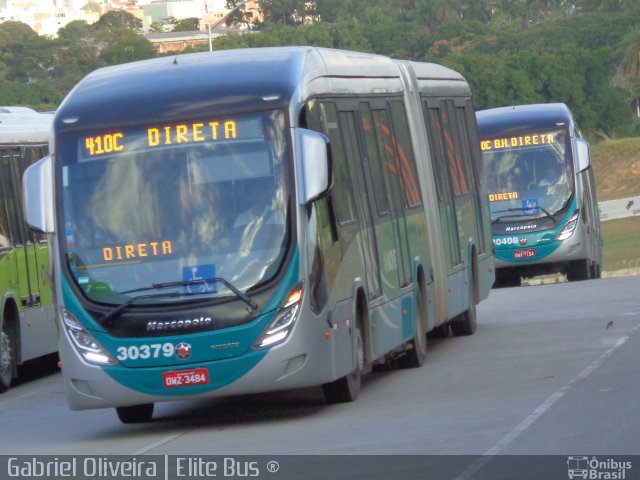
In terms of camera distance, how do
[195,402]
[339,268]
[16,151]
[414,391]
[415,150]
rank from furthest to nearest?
1. [16,151]
2. [415,150]
3. [195,402]
4. [414,391]
5. [339,268]

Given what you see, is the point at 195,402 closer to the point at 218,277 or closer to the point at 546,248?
the point at 218,277

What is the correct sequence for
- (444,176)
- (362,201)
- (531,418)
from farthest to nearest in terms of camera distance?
(444,176), (362,201), (531,418)

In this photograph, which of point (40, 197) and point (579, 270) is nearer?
point (40, 197)

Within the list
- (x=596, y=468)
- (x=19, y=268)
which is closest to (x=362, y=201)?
(x=596, y=468)

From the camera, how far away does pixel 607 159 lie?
224ft

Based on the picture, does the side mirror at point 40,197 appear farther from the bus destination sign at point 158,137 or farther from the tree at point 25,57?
the tree at point 25,57

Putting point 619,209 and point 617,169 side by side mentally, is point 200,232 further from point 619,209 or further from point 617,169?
point 617,169

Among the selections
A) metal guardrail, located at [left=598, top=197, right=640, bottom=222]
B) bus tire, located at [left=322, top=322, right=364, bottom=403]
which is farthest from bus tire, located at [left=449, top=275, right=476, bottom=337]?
metal guardrail, located at [left=598, top=197, right=640, bottom=222]

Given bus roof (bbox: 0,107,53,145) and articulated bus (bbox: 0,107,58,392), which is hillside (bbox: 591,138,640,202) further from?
articulated bus (bbox: 0,107,58,392)

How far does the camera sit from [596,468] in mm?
9172

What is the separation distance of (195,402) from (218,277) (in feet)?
10.1

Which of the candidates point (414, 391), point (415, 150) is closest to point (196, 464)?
point (414, 391)

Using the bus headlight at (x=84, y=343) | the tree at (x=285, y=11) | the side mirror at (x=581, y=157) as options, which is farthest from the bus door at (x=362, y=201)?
the tree at (x=285, y=11)

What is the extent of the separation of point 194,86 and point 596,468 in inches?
198
